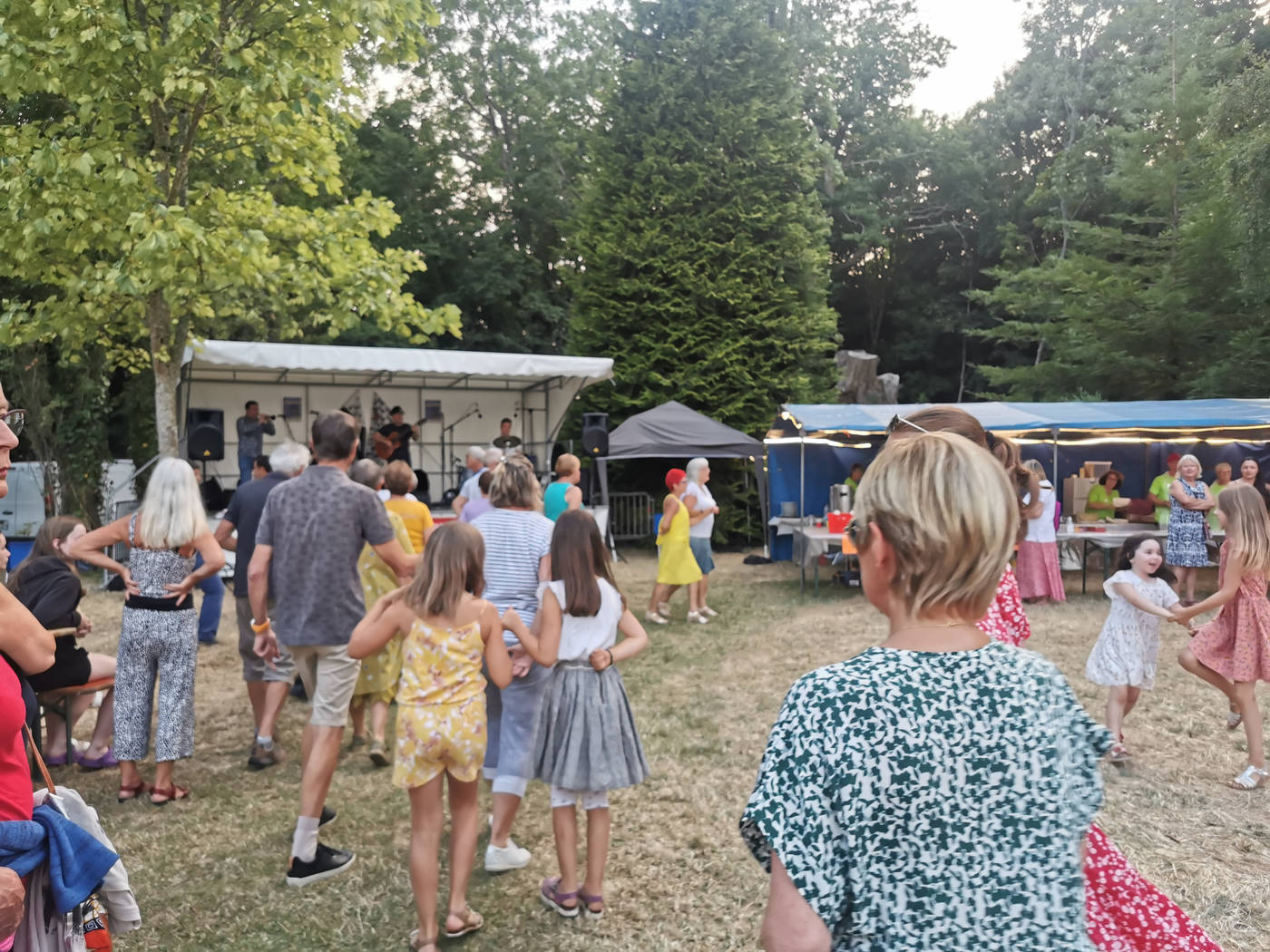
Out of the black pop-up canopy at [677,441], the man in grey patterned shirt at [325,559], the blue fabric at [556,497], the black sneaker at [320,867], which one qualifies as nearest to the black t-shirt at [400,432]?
the black pop-up canopy at [677,441]

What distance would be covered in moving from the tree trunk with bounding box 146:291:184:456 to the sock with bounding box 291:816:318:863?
5.56m

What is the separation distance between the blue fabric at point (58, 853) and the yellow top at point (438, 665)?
1334 mm

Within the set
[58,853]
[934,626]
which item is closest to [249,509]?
[58,853]

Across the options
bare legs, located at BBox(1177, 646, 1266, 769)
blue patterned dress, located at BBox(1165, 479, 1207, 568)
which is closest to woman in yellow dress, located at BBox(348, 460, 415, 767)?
bare legs, located at BBox(1177, 646, 1266, 769)

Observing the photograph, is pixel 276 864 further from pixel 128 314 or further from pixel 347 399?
pixel 347 399

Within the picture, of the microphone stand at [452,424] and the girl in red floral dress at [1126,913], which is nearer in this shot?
the girl in red floral dress at [1126,913]

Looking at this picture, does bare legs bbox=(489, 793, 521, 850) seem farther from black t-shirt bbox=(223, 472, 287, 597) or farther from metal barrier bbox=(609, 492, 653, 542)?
metal barrier bbox=(609, 492, 653, 542)

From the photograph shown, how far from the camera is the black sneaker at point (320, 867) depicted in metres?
3.63

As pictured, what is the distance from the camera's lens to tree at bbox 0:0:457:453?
6848 millimetres

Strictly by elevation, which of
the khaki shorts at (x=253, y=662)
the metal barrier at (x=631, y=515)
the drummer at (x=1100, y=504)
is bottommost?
the metal barrier at (x=631, y=515)

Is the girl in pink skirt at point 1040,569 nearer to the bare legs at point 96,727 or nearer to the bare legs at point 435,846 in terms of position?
the bare legs at point 435,846

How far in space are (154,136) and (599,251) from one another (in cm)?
1094

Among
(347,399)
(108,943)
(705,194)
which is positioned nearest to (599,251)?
(705,194)

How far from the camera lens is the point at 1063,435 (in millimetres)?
12297
